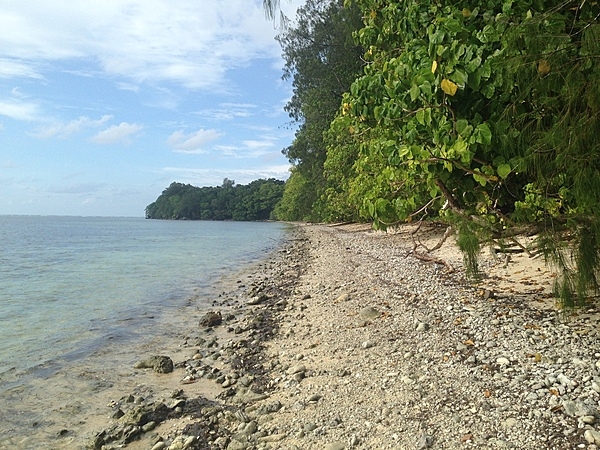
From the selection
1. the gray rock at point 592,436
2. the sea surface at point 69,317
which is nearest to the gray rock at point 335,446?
the gray rock at point 592,436

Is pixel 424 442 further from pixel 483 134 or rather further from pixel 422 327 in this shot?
pixel 422 327

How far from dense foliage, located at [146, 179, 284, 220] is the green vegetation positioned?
110m

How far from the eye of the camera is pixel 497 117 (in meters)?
4.03

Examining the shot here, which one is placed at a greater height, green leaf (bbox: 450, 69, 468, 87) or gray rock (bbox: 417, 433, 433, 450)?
green leaf (bbox: 450, 69, 468, 87)

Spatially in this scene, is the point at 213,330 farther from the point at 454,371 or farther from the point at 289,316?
the point at 454,371

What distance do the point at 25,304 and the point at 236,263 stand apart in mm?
10563

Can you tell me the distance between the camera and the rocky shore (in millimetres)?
3436

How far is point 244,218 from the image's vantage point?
412ft

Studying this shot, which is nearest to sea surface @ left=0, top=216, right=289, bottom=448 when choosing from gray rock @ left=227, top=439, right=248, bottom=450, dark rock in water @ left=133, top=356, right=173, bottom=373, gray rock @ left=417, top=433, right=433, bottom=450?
dark rock in water @ left=133, top=356, right=173, bottom=373

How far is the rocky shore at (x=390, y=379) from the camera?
3.44 meters

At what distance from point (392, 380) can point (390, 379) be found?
0.03 metres

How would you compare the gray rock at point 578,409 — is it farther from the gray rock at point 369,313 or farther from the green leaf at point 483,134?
the gray rock at point 369,313

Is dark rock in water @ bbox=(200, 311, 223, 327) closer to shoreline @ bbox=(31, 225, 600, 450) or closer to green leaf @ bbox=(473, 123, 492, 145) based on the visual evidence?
shoreline @ bbox=(31, 225, 600, 450)

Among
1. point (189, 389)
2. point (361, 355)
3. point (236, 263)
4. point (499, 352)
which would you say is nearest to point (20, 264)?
point (236, 263)
